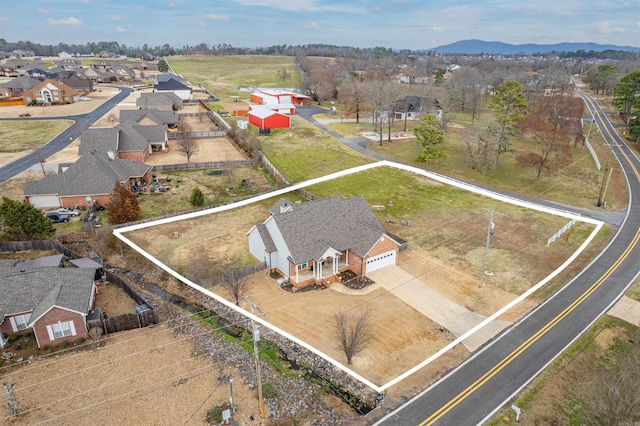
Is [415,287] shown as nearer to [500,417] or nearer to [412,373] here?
[412,373]

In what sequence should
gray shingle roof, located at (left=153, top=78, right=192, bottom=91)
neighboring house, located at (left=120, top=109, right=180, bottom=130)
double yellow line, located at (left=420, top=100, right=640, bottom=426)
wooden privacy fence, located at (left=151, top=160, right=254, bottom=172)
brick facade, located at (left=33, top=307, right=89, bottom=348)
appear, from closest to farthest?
double yellow line, located at (left=420, top=100, right=640, bottom=426) < brick facade, located at (left=33, top=307, right=89, bottom=348) < wooden privacy fence, located at (left=151, top=160, right=254, bottom=172) < neighboring house, located at (left=120, top=109, right=180, bottom=130) < gray shingle roof, located at (left=153, top=78, right=192, bottom=91)

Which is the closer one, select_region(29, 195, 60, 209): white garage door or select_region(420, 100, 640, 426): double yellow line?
select_region(420, 100, 640, 426): double yellow line

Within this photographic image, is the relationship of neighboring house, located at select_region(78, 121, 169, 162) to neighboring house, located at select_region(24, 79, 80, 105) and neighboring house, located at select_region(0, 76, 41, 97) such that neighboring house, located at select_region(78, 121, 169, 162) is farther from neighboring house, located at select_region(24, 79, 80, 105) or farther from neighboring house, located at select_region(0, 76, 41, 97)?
neighboring house, located at select_region(0, 76, 41, 97)

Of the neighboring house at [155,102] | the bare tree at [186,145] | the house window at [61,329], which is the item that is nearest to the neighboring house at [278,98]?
the neighboring house at [155,102]

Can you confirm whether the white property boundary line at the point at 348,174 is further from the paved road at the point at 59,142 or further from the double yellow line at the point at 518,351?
the paved road at the point at 59,142

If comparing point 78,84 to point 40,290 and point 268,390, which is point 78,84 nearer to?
point 40,290

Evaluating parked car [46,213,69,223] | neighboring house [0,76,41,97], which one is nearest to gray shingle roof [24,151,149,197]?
parked car [46,213,69,223]

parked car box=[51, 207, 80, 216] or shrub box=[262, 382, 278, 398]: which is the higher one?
parked car box=[51, 207, 80, 216]
